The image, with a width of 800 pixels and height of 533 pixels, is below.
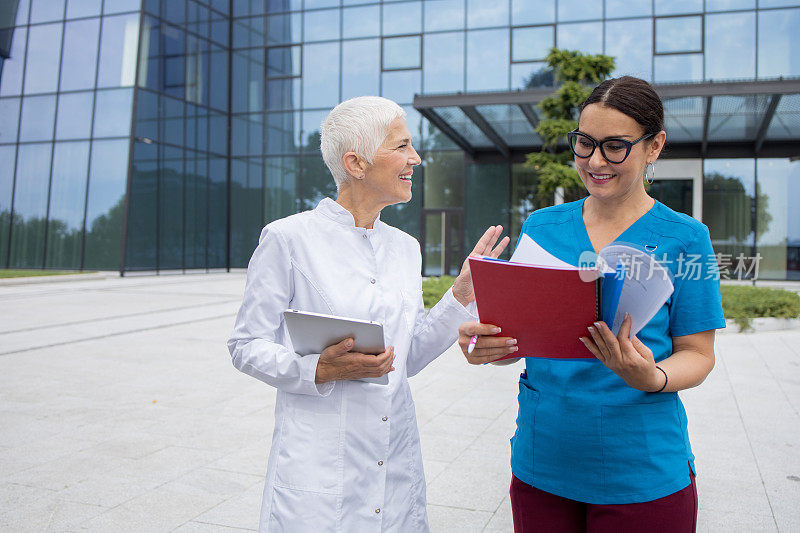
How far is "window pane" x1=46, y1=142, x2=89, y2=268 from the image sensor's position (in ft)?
73.7

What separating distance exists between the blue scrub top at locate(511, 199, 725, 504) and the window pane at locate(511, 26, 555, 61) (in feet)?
71.4

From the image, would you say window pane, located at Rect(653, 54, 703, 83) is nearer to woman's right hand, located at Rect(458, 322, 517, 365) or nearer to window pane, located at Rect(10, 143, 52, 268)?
window pane, located at Rect(10, 143, 52, 268)

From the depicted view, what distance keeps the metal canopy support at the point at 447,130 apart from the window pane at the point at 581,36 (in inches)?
178

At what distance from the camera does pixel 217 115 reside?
1005 inches

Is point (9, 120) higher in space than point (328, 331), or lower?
higher

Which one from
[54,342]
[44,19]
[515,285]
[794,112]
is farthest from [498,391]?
[44,19]

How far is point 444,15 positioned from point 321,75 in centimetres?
509

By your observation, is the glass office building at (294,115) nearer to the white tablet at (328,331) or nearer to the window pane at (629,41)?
the window pane at (629,41)

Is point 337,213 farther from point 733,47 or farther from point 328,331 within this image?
point 733,47

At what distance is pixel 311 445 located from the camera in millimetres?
1888

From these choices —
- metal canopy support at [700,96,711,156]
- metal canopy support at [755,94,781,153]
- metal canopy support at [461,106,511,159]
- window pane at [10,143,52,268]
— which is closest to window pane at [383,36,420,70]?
metal canopy support at [461,106,511,159]

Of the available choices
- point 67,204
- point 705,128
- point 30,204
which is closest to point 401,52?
point 705,128

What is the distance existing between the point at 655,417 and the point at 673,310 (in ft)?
0.90

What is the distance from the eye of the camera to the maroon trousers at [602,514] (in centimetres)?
165
